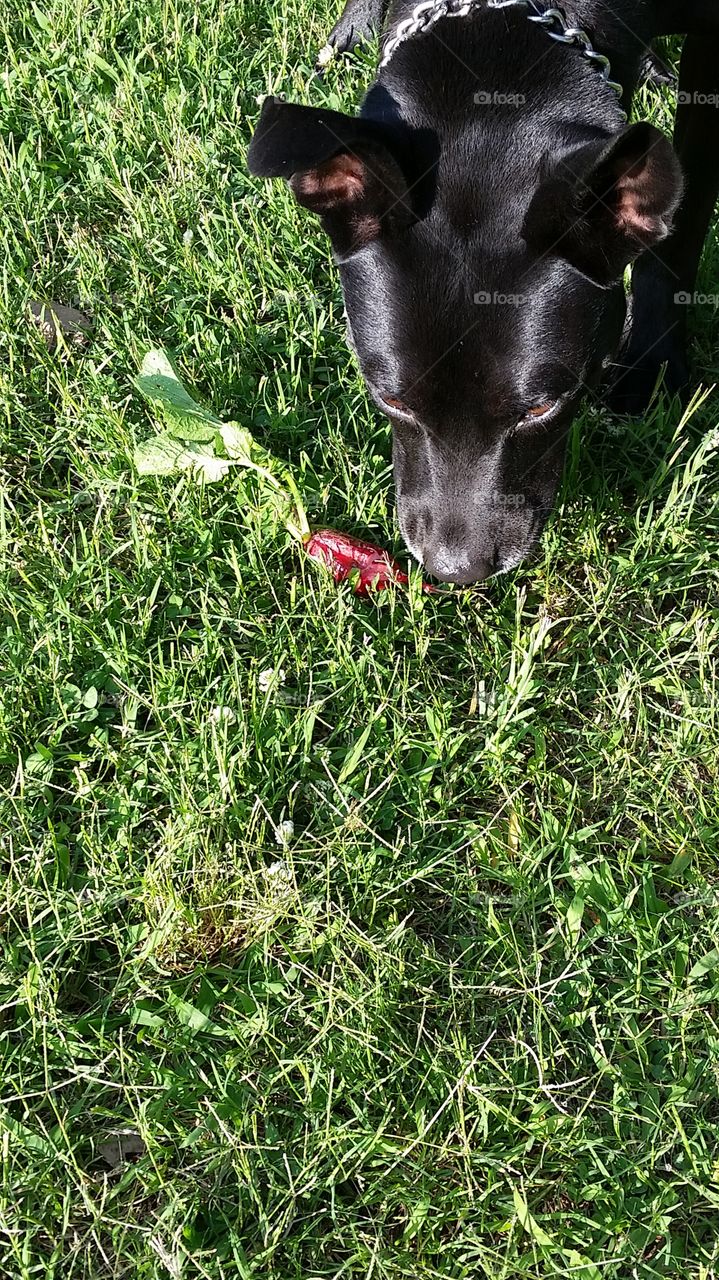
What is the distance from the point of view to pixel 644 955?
2.75 meters

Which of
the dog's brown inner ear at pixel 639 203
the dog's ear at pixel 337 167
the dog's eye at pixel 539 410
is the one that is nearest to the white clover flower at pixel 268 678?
the dog's eye at pixel 539 410

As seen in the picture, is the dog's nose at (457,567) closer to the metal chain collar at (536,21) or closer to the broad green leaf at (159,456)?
the broad green leaf at (159,456)

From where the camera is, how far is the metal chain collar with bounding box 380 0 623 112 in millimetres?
3000

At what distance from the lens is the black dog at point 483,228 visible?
267cm

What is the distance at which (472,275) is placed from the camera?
9.18 ft

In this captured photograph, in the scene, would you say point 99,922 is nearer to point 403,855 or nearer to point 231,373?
point 403,855

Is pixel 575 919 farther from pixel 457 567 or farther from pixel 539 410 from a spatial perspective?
pixel 539 410

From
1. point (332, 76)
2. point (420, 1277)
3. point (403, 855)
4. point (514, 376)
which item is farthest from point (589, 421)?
point (420, 1277)

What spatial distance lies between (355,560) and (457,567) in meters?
0.39

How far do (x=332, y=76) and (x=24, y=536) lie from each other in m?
2.53

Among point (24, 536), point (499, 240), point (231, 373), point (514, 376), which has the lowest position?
point (24, 536)

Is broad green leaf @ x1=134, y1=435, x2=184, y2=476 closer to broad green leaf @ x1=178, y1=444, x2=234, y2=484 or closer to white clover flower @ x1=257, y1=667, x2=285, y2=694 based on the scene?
broad green leaf @ x1=178, y1=444, x2=234, y2=484

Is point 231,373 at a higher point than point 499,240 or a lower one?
lower

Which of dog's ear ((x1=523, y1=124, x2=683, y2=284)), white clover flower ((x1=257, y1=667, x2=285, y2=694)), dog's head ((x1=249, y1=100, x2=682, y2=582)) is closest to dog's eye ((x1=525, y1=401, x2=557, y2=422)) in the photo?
dog's head ((x1=249, y1=100, x2=682, y2=582))
